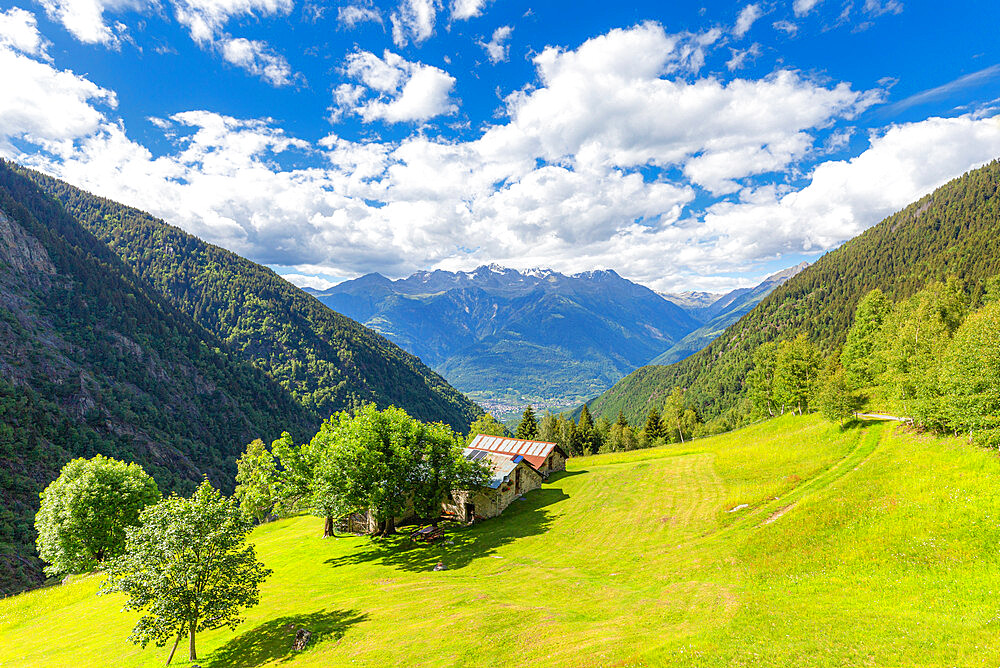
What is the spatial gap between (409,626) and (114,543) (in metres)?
52.5

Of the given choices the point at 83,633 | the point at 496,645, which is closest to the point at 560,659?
the point at 496,645

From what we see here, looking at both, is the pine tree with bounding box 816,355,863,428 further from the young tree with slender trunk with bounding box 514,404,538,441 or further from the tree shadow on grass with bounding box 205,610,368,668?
the young tree with slender trunk with bounding box 514,404,538,441

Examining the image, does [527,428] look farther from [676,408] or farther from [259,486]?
[259,486]

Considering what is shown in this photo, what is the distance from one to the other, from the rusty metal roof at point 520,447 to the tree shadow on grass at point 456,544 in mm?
17231

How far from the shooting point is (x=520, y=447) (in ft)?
275

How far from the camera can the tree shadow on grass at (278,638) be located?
81.6ft

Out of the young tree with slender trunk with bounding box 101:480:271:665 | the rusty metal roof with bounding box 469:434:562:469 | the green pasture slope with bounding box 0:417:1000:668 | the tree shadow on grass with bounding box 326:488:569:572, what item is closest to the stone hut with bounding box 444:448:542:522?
the tree shadow on grass with bounding box 326:488:569:572

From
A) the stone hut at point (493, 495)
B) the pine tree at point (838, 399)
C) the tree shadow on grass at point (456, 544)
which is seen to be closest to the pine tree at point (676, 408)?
the pine tree at point (838, 399)

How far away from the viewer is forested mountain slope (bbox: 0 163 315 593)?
101 m

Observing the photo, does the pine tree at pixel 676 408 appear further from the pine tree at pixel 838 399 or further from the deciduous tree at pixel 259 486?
the deciduous tree at pixel 259 486

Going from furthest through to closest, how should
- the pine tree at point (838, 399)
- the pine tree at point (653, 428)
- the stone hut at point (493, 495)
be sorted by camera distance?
the pine tree at point (653, 428), the stone hut at point (493, 495), the pine tree at point (838, 399)

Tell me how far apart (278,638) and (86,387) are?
6574 inches

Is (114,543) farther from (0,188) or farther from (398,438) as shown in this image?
(0,188)

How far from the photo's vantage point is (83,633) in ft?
109
